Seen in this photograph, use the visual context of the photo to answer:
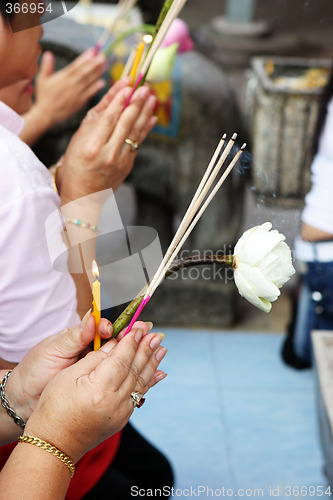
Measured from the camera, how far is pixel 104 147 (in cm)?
→ 88

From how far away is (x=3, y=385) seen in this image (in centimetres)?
68

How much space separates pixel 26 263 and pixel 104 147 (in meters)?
0.25

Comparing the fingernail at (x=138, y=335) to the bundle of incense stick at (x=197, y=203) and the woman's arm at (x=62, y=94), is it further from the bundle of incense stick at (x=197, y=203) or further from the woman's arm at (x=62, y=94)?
the woman's arm at (x=62, y=94)

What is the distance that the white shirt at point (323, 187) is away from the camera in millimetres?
1647

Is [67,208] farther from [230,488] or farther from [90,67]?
[230,488]

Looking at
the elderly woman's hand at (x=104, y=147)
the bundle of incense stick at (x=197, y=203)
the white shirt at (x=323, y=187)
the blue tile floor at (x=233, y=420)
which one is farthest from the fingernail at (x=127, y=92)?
the blue tile floor at (x=233, y=420)

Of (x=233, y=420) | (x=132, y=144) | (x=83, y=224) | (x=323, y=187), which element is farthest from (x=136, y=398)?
(x=233, y=420)

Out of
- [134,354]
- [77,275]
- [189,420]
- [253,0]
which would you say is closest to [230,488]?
[189,420]

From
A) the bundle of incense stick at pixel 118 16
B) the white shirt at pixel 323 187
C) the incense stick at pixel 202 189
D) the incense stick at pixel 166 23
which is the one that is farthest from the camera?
the white shirt at pixel 323 187

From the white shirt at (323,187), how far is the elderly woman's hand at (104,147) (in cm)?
86

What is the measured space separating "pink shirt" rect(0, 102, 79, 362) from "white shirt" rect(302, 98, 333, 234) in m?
1.06

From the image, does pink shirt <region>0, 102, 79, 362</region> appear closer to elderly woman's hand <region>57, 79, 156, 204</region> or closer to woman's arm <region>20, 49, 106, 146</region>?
elderly woman's hand <region>57, 79, 156, 204</region>

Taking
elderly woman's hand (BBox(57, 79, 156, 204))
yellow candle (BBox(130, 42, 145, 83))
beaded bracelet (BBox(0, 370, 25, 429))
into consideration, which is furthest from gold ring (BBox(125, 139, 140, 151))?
beaded bracelet (BBox(0, 370, 25, 429))

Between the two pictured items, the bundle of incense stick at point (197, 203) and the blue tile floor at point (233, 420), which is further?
the blue tile floor at point (233, 420)
